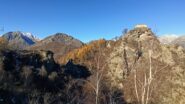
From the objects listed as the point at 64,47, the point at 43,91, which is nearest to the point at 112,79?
the point at 43,91

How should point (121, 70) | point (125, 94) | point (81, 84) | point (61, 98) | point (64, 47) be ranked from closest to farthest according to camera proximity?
1. point (61, 98)
2. point (81, 84)
3. point (125, 94)
4. point (121, 70)
5. point (64, 47)

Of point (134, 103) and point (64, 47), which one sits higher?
point (64, 47)

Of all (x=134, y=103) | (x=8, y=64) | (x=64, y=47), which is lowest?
(x=134, y=103)

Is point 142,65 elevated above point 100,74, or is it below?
above

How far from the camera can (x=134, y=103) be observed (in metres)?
77.8

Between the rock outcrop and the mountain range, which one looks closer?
the mountain range

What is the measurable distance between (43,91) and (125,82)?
1446 inches

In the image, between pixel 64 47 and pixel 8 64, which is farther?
pixel 64 47

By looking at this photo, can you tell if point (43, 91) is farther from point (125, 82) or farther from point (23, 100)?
point (125, 82)

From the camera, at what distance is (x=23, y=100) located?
55312 millimetres

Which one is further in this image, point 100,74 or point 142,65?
point 142,65

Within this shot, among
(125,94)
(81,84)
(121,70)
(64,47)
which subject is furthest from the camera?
(64,47)

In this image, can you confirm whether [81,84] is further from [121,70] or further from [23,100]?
[121,70]

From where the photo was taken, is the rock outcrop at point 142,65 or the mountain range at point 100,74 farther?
the rock outcrop at point 142,65
